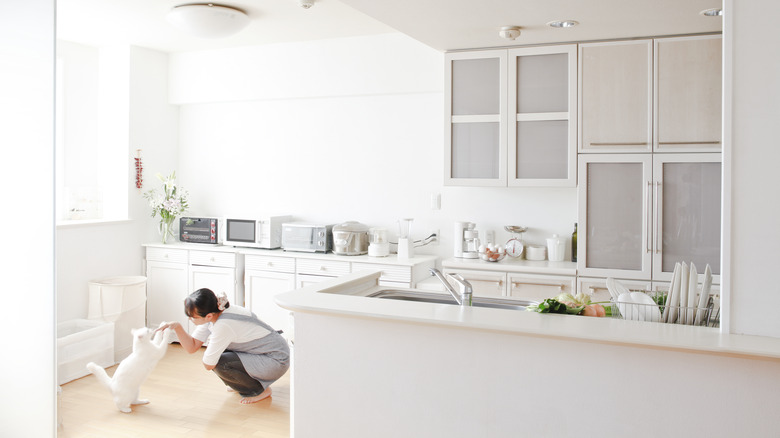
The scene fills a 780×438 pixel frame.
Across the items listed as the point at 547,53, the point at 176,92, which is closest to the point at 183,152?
the point at 176,92

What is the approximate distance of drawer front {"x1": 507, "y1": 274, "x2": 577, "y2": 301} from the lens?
12.6 ft

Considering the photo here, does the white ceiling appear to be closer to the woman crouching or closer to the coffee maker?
the coffee maker

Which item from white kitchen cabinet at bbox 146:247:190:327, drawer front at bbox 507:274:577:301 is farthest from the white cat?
drawer front at bbox 507:274:577:301

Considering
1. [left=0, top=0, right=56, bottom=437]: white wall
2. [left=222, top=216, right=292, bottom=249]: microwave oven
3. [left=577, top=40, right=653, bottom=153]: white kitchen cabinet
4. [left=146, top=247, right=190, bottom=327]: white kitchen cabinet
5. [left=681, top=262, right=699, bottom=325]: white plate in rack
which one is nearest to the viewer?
[left=681, top=262, right=699, bottom=325]: white plate in rack

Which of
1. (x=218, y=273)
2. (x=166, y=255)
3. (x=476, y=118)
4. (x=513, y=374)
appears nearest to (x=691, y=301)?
(x=513, y=374)

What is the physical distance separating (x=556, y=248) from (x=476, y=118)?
106 centimetres

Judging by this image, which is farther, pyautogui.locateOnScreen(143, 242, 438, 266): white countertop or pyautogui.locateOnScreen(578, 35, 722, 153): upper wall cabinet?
pyautogui.locateOnScreen(143, 242, 438, 266): white countertop

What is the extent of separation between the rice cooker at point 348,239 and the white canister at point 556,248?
55.9 inches

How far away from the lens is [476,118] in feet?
13.4

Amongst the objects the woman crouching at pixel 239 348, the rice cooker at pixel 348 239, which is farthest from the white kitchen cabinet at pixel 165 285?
the rice cooker at pixel 348 239

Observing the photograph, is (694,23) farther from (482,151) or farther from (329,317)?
(329,317)

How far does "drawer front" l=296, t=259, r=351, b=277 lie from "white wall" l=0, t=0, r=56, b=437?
6.59ft

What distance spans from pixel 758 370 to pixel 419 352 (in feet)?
3.29

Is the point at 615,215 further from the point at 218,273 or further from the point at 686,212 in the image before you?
the point at 218,273
